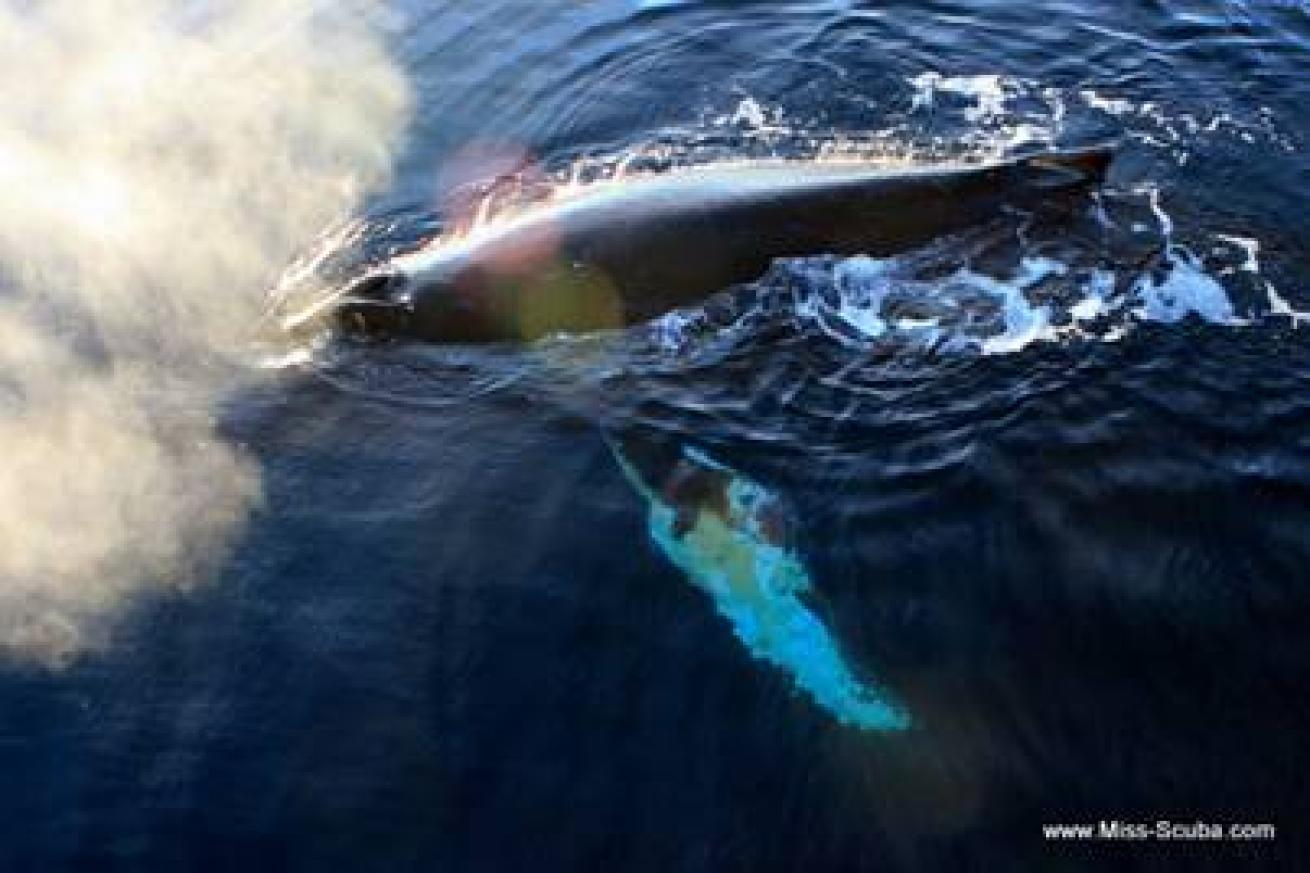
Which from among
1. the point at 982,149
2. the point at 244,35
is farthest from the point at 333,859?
the point at 244,35

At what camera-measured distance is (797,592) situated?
905 cm

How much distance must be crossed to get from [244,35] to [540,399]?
11.7m

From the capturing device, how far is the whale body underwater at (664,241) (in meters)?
11.4

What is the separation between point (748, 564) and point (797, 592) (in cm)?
44

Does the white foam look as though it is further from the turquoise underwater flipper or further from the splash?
the splash

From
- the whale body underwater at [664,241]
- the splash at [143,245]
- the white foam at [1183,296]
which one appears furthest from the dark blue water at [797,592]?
the splash at [143,245]

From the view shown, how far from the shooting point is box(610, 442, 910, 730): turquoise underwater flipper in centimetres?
834

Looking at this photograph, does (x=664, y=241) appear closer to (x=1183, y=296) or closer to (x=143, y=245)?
(x=1183, y=296)

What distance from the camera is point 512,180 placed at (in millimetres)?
14289

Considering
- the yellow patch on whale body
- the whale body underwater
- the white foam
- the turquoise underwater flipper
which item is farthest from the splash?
the white foam

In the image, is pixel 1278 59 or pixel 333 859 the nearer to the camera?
pixel 333 859

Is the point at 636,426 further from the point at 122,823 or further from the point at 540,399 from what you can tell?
the point at 122,823

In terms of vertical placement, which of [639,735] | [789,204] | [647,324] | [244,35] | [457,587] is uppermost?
[244,35]

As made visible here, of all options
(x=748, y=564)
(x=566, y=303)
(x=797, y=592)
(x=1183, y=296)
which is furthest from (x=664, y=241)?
(x=1183, y=296)
